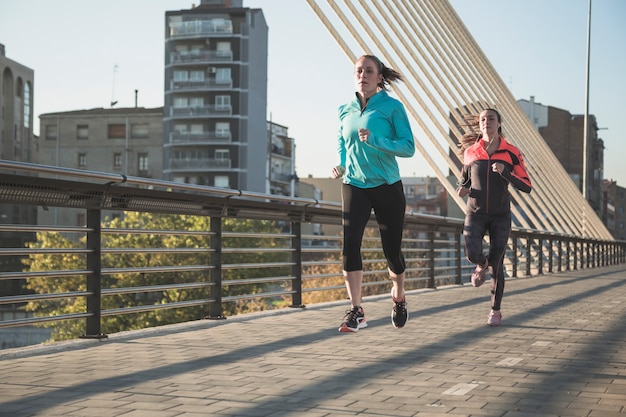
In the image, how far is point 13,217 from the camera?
84812mm

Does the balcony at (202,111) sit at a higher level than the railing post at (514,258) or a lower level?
higher

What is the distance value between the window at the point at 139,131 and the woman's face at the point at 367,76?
86579mm

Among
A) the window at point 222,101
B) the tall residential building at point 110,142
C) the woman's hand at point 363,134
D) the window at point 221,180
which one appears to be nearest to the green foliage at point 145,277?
the window at point 221,180

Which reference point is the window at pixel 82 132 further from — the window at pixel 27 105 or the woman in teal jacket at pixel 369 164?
the woman in teal jacket at pixel 369 164

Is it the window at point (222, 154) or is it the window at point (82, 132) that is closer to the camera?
the window at point (222, 154)

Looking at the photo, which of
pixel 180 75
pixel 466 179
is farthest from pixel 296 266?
pixel 180 75

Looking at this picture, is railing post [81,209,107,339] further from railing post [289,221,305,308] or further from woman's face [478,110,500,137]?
railing post [289,221,305,308]

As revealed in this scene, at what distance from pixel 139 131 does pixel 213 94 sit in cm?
713

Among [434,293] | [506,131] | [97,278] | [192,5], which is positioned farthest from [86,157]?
[97,278]

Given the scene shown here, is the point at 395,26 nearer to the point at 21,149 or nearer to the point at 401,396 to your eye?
the point at 401,396

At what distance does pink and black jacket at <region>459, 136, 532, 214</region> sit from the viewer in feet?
28.6

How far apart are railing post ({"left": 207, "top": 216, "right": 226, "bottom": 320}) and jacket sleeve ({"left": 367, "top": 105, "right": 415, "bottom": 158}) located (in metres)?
2.63

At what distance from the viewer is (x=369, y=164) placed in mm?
7074

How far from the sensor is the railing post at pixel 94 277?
717 centimetres
